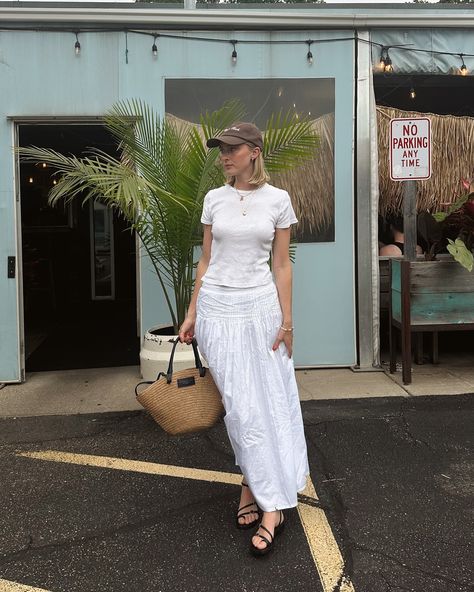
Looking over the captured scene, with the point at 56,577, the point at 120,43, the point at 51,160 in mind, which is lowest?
the point at 56,577

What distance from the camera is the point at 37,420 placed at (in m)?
4.54

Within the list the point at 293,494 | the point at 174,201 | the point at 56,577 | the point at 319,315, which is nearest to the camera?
the point at 56,577

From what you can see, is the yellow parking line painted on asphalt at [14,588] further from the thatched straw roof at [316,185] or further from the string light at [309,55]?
the string light at [309,55]

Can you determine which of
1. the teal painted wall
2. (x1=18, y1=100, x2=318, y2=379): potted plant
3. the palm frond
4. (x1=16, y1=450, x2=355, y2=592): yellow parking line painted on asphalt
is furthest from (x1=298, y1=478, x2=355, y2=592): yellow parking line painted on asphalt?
the teal painted wall

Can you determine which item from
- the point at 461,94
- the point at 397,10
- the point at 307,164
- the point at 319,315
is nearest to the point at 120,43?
the point at 307,164

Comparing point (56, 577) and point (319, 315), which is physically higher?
point (319, 315)

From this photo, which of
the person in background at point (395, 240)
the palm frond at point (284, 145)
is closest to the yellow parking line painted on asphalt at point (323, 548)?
the palm frond at point (284, 145)

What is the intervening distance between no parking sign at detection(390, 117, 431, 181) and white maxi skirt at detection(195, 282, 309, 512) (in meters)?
2.85

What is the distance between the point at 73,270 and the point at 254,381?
8.91m

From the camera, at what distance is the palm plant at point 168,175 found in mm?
4309

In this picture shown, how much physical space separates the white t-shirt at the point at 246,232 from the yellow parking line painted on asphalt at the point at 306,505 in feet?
4.14

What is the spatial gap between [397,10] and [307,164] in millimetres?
1906

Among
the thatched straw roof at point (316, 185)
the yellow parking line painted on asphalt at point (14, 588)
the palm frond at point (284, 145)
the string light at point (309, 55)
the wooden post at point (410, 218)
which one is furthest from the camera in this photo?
the thatched straw roof at point (316, 185)

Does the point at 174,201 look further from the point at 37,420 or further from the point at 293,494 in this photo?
the point at 293,494
